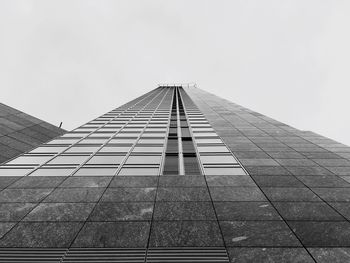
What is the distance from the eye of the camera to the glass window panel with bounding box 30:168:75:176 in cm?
1312

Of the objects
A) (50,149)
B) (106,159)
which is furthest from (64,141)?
(106,159)

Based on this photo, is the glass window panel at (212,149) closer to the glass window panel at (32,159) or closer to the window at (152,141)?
the window at (152,141)

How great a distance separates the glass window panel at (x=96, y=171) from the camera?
13172 mm

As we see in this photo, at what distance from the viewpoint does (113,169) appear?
1388cm

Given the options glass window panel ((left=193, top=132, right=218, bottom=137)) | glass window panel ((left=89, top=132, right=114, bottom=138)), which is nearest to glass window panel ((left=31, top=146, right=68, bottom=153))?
glass window panel ((left=89, top=132, right=114, bottom=138))

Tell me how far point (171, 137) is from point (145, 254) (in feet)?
47.6

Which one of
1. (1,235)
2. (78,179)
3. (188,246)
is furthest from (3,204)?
(188,246)

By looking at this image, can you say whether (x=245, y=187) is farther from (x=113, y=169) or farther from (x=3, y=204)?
(x=3, y=204)

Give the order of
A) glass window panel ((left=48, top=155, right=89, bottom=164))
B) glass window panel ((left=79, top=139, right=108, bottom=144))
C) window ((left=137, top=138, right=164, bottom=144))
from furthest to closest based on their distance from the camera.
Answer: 1. window ((left=137, top=138, right=164, bottom=144))
2. glass window panel ((left=79, top=139, right=108, bottom=144))
3. glass window panel ((left=48, top=155, right=89, bottom=164))

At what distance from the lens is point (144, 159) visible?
15.5m

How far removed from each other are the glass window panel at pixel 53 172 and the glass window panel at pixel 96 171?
0.53 metres

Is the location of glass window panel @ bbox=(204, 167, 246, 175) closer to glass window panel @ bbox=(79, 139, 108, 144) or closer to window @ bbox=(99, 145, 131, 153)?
window @ bbox=(99, 145, 131, 153)

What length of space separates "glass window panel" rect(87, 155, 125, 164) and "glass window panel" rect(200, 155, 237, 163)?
5.09m

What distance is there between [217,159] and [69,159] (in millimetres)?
9045
